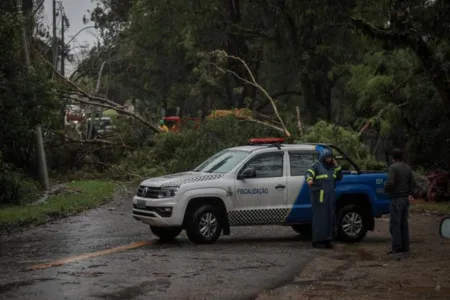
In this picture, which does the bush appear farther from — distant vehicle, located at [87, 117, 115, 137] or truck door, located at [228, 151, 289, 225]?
distant vehicle, located at [87, 117, 115, 137]

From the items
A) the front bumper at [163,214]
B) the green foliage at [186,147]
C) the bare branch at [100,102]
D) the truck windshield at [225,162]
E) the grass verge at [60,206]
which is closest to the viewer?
the front bumper at [163,214]

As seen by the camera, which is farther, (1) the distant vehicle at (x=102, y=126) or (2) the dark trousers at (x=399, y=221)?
(1) the distant vehicle at (x=102, y=126)

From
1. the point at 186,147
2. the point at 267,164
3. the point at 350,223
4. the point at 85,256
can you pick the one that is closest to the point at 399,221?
the point at 350,223

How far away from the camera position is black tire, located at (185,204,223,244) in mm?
14477

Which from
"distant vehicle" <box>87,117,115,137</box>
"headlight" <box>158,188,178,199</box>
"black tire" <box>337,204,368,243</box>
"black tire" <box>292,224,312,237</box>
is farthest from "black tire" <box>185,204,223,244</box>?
"distant vehicle" <box>87,117,115,137</box>

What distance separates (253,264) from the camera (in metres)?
12.4

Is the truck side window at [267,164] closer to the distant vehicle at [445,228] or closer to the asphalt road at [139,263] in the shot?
the asphalt road at [139,263]

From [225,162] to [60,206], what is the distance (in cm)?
701

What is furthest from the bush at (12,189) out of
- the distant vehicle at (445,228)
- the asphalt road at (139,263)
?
the distant vehicle at (445,228)

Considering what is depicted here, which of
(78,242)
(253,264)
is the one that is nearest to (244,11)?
(78,242)

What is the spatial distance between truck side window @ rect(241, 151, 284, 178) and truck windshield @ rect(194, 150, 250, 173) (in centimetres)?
21

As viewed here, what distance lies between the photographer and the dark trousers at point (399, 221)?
13.4 metres

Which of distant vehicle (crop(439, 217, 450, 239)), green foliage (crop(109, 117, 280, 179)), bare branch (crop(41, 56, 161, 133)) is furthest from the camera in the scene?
bare branch (crop(41, 56, 161, 133))

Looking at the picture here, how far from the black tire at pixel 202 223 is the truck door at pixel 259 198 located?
0.28 meters
